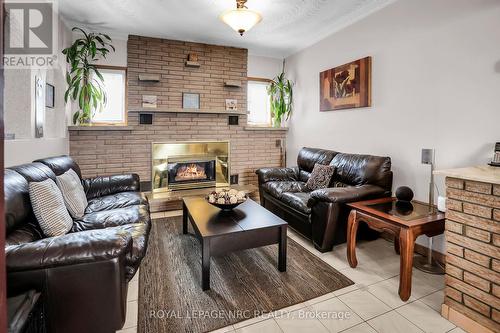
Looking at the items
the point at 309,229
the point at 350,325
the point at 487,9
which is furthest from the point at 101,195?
the point at 487,9

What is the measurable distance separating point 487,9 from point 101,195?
13.6ft

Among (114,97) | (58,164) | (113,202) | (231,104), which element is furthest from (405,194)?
(114,97)

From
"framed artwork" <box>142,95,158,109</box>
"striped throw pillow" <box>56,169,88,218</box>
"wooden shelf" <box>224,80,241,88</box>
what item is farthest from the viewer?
"wooden shelf" <box>224,80,241,88</box>

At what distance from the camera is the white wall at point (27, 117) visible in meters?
2.25

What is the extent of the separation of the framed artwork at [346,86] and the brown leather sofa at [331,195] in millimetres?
720

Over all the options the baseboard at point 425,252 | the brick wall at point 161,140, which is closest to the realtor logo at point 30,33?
the brick wall at point 161,140

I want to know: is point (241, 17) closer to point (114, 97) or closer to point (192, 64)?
point (192, 64)

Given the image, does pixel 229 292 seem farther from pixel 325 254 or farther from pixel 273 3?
pixel 273 3

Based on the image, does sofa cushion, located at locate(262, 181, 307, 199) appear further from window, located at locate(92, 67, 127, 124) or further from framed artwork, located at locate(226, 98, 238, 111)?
window, located at locate(92, 67, 127, 124)

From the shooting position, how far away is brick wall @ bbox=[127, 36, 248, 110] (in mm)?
4203

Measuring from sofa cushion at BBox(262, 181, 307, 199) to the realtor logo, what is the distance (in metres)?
2.85

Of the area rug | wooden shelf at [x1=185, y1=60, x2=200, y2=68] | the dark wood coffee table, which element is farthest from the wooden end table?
wooden shelf at [x1=185, y1=60, x2=200, y2=68]

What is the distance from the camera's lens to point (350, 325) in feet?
5.67

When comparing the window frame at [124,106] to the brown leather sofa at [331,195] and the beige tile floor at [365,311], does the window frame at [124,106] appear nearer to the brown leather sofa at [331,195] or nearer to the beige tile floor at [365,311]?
the brown leather sofa at [331,195]
